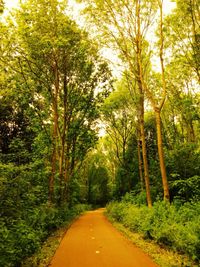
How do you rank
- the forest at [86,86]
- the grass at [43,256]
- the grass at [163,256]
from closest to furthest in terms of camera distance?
the grass at [163,256], the grass at [43,256], the forest at [86,86]

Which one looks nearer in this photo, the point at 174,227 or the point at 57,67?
the point at 174,227

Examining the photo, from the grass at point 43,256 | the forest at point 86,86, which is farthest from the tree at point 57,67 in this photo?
the grass at point 43,256

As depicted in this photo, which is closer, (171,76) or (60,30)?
(60,30)

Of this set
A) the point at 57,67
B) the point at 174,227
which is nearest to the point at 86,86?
the point at 57,67

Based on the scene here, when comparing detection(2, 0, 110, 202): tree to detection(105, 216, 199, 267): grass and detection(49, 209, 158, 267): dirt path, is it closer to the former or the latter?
detection(49, 209, 158, 267): dirt path

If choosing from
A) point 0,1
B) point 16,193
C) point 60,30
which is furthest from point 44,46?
point 16,193

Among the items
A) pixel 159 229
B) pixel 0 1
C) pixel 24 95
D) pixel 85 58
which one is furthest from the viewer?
pixel 85 58

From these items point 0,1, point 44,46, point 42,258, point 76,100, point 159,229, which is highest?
point 44,46

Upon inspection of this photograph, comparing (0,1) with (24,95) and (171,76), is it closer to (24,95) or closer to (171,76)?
(24,95)

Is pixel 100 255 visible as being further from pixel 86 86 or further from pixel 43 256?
pixel 86 86

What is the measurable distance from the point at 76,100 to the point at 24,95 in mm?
4742

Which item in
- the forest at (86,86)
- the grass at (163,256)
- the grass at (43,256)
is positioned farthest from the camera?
the forest at (86,86)

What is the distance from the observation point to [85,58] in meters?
21.7

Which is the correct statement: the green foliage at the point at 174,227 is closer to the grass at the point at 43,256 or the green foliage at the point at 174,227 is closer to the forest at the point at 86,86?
the forest at the point at 86,86
